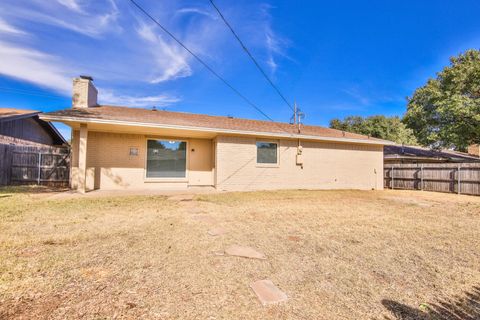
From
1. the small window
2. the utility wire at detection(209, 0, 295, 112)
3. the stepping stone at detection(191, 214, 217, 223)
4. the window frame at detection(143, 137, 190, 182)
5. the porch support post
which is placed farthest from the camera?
the window frame at detection(143, 137, 190, 182)

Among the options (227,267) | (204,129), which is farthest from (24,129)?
(227,267)

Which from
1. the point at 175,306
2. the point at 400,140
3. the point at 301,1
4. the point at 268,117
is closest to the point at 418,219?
the point at 175,306

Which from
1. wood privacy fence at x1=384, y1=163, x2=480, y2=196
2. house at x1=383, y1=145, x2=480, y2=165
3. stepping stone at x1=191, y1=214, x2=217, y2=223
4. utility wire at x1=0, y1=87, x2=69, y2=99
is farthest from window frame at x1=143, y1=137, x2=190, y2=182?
house at x1=383, y1=145, x2=480, y2=165

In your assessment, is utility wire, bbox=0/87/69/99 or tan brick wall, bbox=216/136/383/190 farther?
utility wire, bbox=0/87/69/99

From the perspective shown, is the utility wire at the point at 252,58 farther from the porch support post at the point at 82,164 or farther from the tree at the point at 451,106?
the tree at the point at 451,106

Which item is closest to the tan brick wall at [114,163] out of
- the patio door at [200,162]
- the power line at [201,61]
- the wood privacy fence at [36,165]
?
the patio door at [200,162]

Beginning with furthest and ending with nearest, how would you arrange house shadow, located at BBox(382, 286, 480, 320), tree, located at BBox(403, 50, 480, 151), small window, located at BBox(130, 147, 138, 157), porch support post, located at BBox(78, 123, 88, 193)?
tree, located at BBox(403, 50, 480, 151) < small window, located at BBox(130, 147, 138, 157) < porch support post, located at BBox(78, 123, 88, 193) < house shadow, located at BBox(382, 286, 480, 320)

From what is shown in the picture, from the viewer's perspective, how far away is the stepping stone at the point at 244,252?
3.01m

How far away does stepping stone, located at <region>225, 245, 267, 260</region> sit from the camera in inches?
119

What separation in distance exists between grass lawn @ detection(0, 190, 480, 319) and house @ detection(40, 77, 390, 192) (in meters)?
4.80

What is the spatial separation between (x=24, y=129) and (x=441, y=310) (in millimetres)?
20296

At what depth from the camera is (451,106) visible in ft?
47.0

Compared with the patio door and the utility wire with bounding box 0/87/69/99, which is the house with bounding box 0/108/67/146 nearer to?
the utility wire with bounding box 0/87/69/99

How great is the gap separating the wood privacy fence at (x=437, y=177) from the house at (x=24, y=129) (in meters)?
21.9
